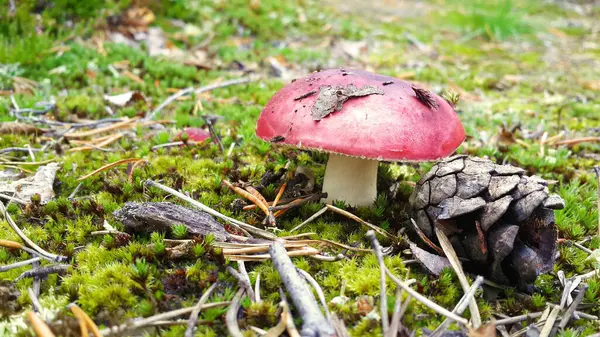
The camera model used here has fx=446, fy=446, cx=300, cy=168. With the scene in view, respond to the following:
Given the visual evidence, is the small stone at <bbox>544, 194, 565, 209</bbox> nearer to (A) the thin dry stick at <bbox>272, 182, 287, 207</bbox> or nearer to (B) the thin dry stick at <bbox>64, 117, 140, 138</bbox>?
(A) the thin dry stick at <bbox>272, 182, 287, 207</bbox>

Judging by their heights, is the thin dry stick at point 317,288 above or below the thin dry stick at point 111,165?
above

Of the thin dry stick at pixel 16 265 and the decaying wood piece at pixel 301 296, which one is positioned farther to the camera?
the thin dry stick at pixel 16 265

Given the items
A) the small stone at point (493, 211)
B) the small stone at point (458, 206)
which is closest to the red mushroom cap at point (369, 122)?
the small stone at point (458, 206)

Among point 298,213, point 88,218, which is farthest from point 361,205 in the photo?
point 88,218

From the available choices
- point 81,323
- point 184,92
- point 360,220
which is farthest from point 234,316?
point 184,92

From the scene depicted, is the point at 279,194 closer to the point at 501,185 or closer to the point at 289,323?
the point at 289,323

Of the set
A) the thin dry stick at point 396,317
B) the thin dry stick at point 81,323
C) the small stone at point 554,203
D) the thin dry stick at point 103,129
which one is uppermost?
the small stone at point 554,203

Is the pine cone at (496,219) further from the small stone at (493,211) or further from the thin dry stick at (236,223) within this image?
the thin dry stick at (236,223)
